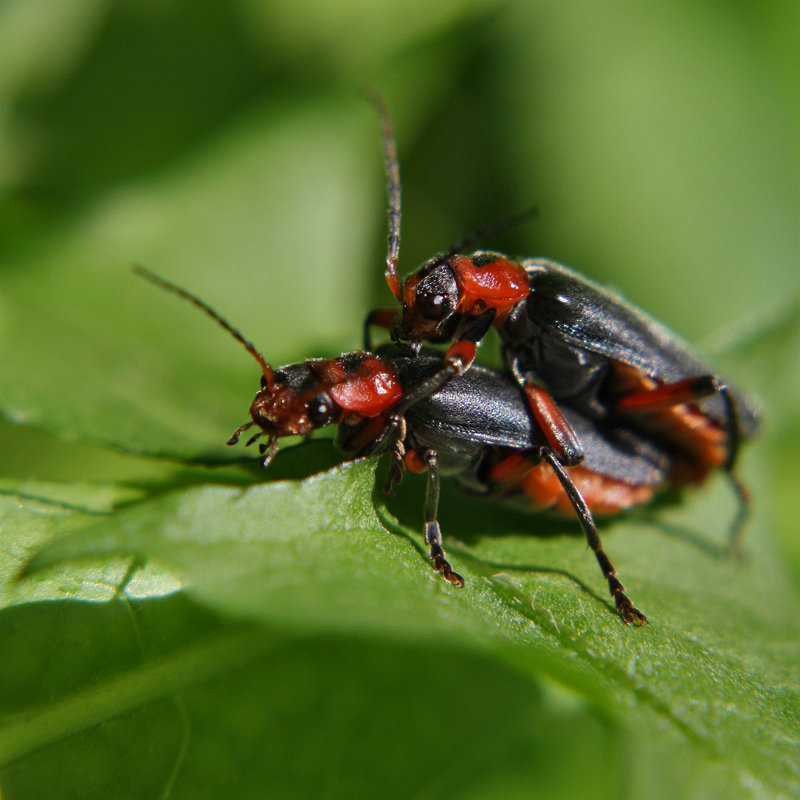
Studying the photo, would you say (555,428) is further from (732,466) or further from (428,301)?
(732,466)

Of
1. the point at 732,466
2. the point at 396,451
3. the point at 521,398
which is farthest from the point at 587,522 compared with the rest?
the point at 732,466

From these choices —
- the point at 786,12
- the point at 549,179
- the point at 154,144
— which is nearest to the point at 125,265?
the point at 154,144

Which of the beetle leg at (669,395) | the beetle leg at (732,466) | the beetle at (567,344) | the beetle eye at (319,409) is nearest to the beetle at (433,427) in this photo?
the beetle eye at (319,409)

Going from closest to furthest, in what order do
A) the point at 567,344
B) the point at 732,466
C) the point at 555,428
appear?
the point at 555,428
the point at 567,344
the point at 732,466

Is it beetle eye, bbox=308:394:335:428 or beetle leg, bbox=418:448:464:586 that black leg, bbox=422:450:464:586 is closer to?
beetle leg, bbox=418:448:464:586

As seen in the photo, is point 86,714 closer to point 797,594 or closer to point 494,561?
point 494,561

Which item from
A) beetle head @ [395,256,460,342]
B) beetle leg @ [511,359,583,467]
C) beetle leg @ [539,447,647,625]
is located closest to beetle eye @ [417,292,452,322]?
beetle head @ [395,256,460,342]

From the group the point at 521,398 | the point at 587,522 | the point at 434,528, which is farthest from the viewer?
the point at 521,398

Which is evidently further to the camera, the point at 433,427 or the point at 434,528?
the point at 433,427
